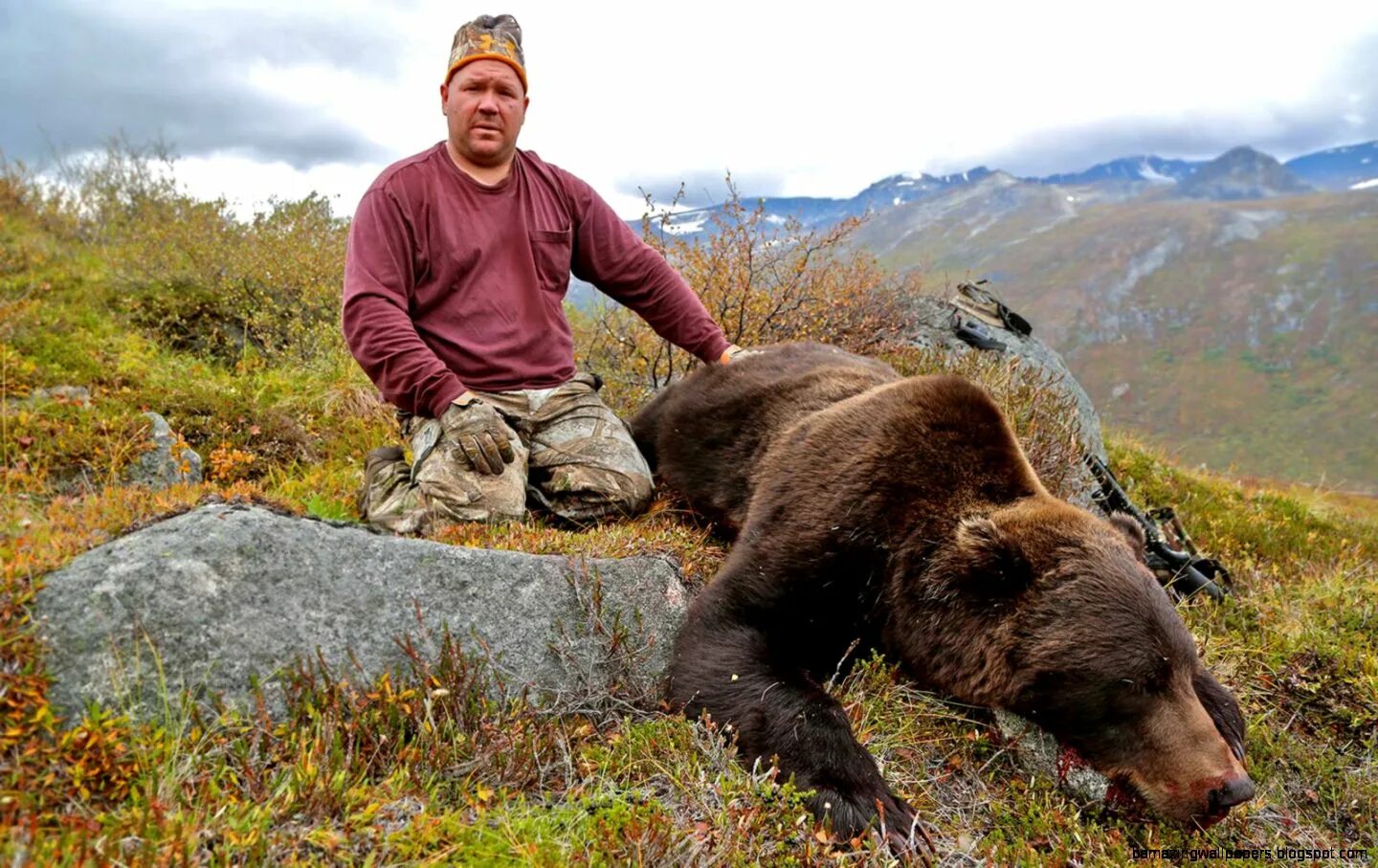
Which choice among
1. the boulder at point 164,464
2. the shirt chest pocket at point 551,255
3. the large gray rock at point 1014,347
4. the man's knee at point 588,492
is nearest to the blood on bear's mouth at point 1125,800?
the man's knee at point 588,492

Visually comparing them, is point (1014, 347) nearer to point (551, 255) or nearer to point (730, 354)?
point (730, 354)

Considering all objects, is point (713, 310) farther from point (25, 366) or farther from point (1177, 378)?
point (1177, 378)

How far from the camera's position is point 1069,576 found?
10.0ft

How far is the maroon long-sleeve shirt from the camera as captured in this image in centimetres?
411

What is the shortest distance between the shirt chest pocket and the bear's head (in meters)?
2.67

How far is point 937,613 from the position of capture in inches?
128

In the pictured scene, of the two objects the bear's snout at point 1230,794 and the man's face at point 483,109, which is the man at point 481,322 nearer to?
the man's face at point 483,109

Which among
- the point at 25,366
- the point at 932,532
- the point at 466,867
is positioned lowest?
the point at 466,867

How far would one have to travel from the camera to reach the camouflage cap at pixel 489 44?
4.32 m

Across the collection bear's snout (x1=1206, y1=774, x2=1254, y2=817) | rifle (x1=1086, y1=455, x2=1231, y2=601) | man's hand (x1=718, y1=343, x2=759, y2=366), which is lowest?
rifle (x1=1086, y1=455, x2=1231, y2=601)

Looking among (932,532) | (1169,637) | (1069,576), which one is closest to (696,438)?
(932,532)

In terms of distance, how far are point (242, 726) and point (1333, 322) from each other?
230m

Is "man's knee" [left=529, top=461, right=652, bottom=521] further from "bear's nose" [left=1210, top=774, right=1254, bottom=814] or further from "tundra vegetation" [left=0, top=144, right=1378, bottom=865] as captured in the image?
"bear's nose" [left=1210, top=774, right=1254, bottom=814]

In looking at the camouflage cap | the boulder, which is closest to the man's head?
the camouflage cap
